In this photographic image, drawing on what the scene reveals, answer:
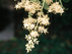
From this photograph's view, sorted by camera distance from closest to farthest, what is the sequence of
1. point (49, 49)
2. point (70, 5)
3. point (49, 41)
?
point (70, 5) < point (49, 49) < point (49, 41)

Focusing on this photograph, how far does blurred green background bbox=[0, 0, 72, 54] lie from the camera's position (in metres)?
3.72

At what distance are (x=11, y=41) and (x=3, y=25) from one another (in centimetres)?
39

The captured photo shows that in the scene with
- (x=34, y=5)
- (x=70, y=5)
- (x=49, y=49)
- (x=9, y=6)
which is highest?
(x=9, y=6)

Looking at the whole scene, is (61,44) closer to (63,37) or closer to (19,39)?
(63,37)

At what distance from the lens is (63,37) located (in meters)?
4.19

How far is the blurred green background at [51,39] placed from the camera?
372 centimetres

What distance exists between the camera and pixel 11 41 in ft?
13.8

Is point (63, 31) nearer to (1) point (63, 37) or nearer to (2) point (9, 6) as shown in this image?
(1) point (63, 37)

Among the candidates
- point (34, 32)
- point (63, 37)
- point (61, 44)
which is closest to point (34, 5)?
point (34, 32)

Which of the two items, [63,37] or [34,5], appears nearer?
[34,5]

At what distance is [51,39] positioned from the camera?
13.6 feet

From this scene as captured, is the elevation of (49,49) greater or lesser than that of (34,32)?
greater

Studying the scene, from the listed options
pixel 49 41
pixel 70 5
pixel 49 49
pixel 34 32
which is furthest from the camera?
pixel 49 41

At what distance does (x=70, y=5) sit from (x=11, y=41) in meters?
1.46
